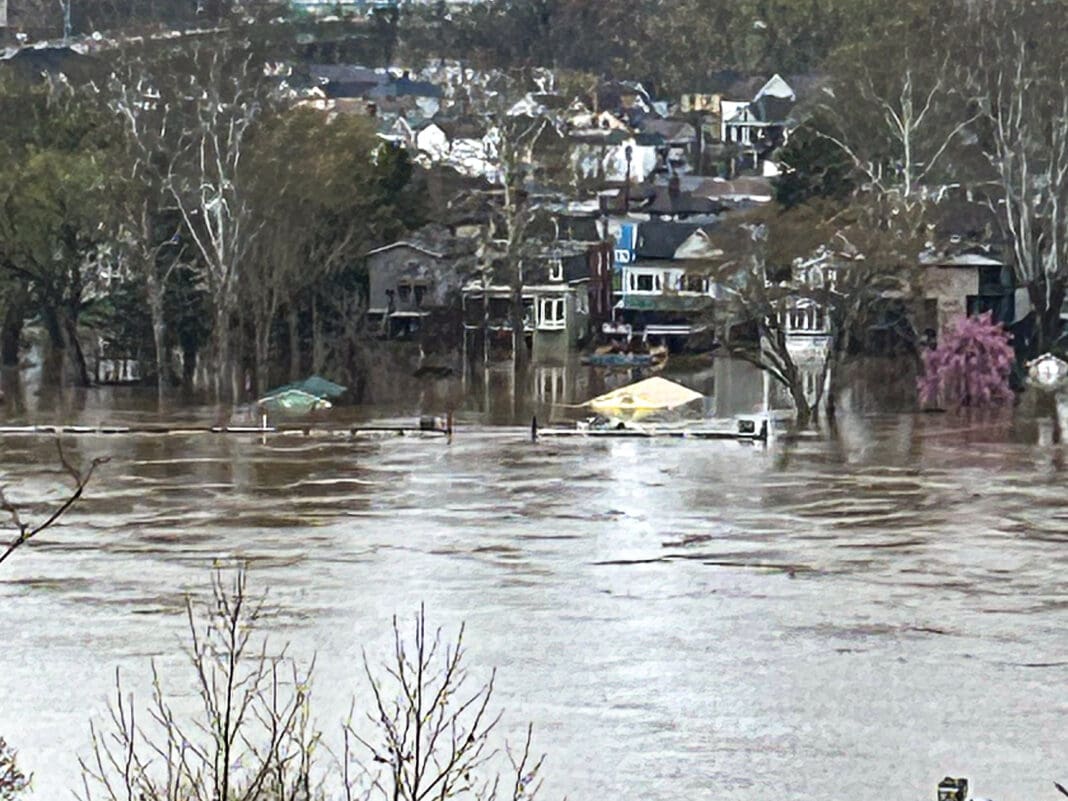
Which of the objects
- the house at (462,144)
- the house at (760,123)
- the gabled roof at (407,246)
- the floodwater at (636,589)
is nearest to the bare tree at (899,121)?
the house at (462,144)

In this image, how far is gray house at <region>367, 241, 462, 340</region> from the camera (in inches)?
2258

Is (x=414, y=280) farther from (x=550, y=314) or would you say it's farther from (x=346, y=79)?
(x=346, y=79)

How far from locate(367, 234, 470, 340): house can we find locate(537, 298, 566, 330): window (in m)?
2.20

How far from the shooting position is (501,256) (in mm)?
56938

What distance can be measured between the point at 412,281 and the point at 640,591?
36969 mm

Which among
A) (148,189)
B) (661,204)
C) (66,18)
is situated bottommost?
(148,189)

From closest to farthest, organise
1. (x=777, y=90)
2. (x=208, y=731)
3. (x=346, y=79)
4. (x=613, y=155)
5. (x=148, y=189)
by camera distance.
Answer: (x=208, y=731) → (x=148, y=189) → (x=613, y=155) → (x=777, y=90) → (x=346, y=79)

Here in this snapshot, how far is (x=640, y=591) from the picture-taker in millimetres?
21141

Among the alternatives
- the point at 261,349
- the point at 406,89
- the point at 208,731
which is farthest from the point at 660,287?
the point at 406,89

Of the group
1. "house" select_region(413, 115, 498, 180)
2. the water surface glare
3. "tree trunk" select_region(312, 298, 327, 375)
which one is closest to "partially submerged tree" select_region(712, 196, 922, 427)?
the water surface glare

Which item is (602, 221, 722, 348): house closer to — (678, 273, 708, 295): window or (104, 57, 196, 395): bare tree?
(678, 273, 708, 295): window

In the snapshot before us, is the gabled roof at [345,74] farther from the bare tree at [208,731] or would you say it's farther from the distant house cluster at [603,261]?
the bare tree at [208,731]

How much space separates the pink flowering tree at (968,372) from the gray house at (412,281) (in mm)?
17555

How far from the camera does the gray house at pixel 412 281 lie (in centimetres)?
5734
